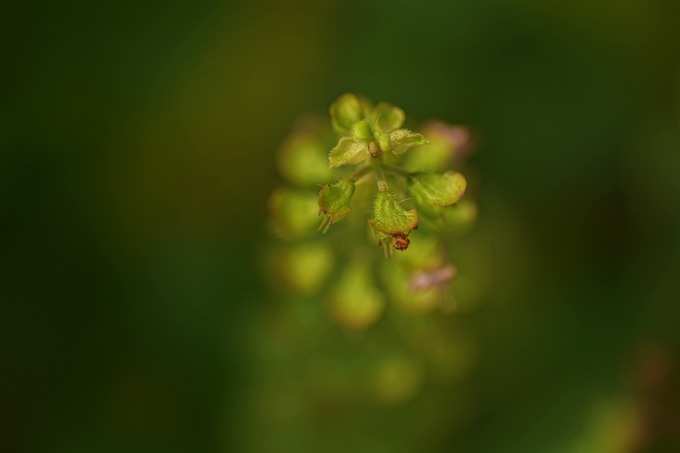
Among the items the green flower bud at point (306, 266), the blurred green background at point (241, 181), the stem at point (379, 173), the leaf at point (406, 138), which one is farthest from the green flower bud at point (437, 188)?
the blurred green background at point (241, 181)

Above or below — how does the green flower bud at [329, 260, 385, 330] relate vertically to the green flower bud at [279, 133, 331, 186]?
below

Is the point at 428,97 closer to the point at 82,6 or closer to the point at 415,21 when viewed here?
the point at 415,21

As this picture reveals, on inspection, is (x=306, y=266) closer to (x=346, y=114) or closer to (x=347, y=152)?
(x=346, y=114)

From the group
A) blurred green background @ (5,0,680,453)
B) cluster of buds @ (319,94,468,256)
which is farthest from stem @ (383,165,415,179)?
blurred green background @ (5,0,680,453)

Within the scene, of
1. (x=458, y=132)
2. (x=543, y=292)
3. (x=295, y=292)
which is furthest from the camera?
(x=543, y=292)

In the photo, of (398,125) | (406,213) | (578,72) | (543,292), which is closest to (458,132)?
(398,125)

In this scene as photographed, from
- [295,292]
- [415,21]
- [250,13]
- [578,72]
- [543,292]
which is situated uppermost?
[250,13]

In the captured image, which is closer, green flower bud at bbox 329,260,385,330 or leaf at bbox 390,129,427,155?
leaf at bbox 390,129,427,155

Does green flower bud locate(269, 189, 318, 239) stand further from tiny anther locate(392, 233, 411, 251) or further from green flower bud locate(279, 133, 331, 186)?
tiny anther locate(392, 233, 411, 251)
